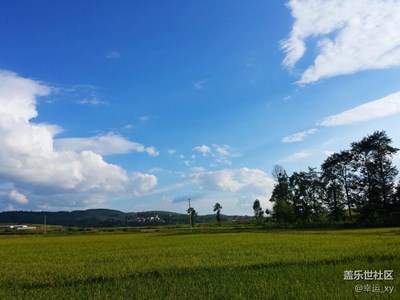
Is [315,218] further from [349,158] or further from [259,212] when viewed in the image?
[259,212]

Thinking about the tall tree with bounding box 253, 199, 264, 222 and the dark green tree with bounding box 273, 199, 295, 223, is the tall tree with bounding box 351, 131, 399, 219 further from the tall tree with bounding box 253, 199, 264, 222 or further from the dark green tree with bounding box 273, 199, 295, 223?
the tall tree with bounding box 253, 199, 264, 222

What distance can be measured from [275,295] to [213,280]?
3878 millimetres

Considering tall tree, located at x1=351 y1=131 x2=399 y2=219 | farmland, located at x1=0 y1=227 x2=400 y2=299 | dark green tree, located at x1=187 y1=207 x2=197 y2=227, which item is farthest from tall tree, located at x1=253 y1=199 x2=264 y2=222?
farmland, located at x1=0 y1=227 x2=400 y2=299

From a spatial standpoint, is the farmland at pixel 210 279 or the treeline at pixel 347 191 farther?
the treeline at pixel 347 191

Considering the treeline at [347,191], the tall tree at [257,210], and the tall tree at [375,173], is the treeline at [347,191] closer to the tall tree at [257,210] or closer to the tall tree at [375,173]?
the tall tree at [375,173]

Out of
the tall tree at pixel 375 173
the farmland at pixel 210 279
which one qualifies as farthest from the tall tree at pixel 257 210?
the farmland at pixel 210 279

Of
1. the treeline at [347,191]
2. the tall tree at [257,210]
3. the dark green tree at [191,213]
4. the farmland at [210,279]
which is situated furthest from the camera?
the tall tree at [257,210]

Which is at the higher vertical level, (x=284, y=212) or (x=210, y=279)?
(x=284, y=212)

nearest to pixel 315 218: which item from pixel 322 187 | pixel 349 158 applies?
pixel 322 187

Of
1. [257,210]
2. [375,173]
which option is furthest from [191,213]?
[375,173]

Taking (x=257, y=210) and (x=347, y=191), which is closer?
(x=347, y=191)

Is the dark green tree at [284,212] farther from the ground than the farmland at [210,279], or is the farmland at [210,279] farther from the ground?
the dark green tree at [284,212]

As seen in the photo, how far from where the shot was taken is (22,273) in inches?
759

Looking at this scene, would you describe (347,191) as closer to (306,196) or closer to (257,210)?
(306,196)
